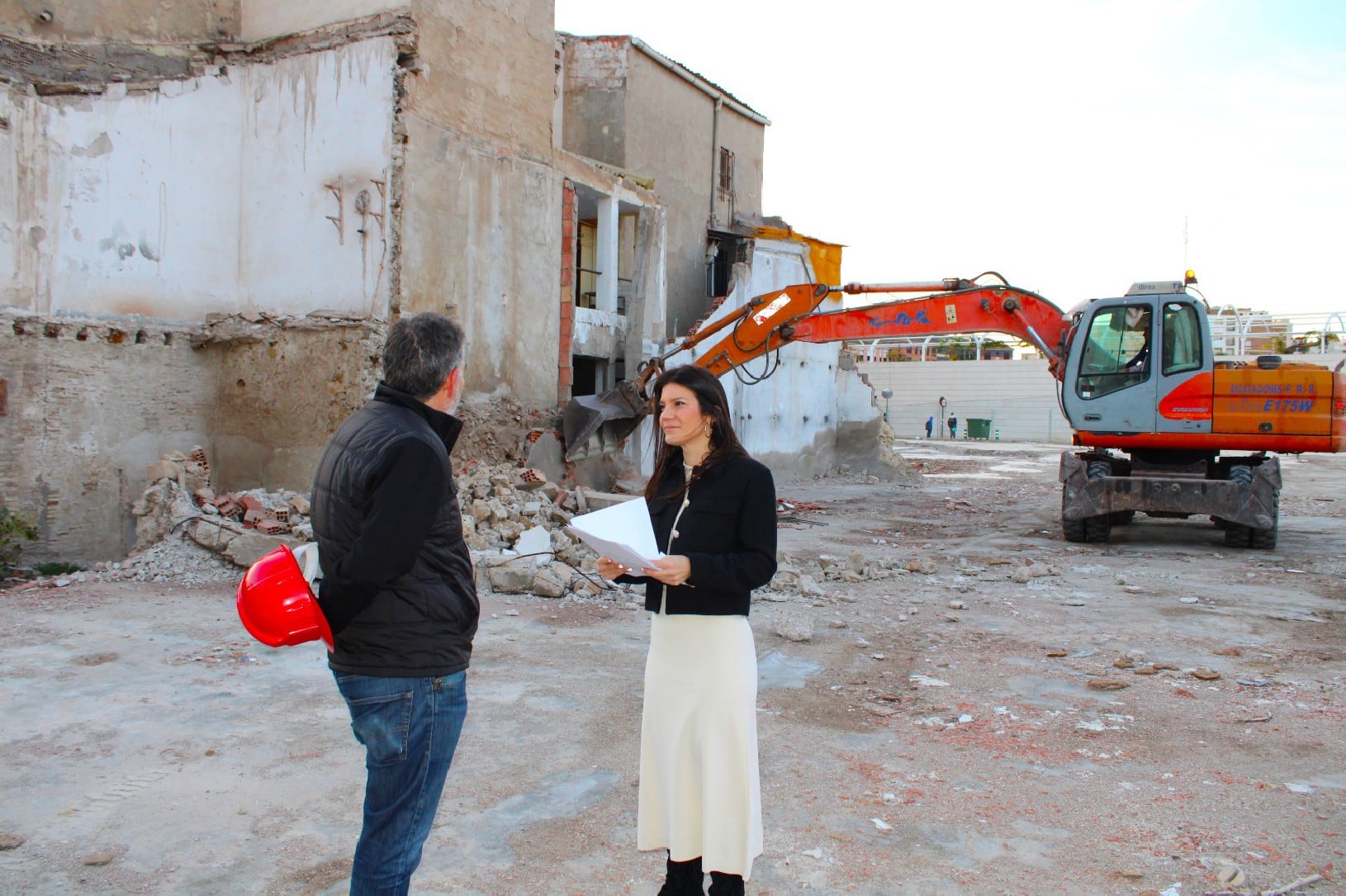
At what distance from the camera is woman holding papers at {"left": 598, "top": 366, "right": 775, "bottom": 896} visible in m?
2.72

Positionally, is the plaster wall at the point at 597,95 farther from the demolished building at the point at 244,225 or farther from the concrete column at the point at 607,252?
the demolished building at the point at 244,225

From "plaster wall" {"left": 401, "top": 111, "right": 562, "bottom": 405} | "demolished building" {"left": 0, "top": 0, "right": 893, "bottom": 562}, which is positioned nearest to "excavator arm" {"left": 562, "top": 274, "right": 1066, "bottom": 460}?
"plaster wall" {"left": 401, "top": 111, "right": 562, "bottom": 405}

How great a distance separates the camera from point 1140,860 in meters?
3.39

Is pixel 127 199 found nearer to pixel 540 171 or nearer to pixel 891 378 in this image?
pixel 540 171

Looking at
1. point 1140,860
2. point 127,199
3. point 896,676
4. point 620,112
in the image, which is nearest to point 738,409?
Result: point 620,112

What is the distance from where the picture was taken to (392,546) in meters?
2.21

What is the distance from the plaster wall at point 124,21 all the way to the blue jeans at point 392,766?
1016cm

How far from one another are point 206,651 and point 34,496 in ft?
14.1

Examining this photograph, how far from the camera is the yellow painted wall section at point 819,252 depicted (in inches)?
763

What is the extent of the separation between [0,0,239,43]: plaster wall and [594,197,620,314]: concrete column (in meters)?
5.35

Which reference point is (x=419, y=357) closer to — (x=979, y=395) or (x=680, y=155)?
(x=680, y=155)

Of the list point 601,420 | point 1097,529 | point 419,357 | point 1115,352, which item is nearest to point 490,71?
point 601,420

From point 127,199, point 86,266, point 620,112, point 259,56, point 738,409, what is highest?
point 620,112

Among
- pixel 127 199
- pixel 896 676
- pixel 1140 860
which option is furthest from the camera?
pixel 127 199
